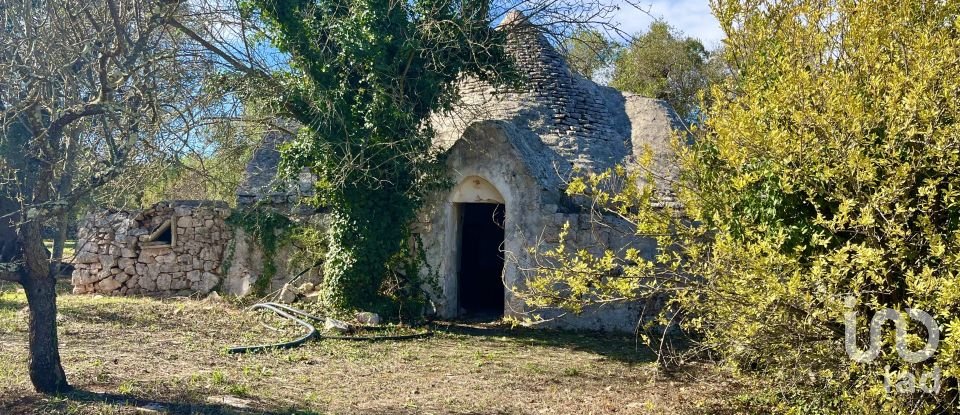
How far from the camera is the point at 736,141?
5.16 m

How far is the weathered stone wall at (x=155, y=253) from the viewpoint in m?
14.6

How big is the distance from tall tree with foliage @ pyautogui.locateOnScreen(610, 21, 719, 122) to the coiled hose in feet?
62.2

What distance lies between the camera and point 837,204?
16.6ft

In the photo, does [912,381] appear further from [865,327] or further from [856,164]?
[856,164]

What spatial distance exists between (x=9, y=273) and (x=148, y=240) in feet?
30.6

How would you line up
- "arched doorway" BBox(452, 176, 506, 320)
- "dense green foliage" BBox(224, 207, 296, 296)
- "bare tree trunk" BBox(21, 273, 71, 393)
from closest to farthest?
1. "bare tree trunk" BBox(21, 273, 71, 393)
2. "dense green foliage" BBox(224, 207, 296, 296)
3. "arched doorway" BBox(452, 176, 506, 320)

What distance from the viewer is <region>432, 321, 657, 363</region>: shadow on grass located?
9.77m

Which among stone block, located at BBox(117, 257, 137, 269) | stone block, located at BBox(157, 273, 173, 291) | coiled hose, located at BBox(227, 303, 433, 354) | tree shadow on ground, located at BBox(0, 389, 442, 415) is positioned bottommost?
tree shadow on ground, located at BBox(0, 389, 442, 415)

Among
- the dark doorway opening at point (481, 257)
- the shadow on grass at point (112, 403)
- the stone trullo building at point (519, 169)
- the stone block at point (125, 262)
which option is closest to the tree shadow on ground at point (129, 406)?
the shadow on grass at point (112, 403)

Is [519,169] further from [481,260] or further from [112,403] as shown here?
[112,403]

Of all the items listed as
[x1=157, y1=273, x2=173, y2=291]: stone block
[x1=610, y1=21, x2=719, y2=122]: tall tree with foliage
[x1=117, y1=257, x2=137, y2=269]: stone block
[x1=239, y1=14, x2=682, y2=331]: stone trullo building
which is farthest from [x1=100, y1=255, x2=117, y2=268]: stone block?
[x1=610, y1=21, x2=719, y2=122]: tall tree with foliage

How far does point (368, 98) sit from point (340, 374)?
4.64 meters

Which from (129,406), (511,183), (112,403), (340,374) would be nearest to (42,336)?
(112,403)

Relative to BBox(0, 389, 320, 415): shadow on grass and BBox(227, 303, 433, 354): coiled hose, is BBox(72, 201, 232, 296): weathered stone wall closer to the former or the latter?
BBox(227, 303, 433, 354): coiled hose
